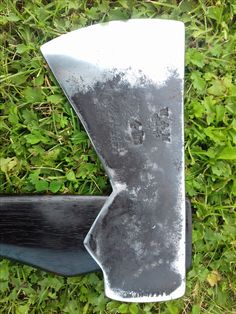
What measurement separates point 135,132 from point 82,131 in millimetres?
213

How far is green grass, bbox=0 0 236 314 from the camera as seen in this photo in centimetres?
183

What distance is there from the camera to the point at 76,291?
1.88 m

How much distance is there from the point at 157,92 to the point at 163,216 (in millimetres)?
380

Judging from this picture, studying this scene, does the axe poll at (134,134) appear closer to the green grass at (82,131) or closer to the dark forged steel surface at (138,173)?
the dark forged steel surface at (138,173)

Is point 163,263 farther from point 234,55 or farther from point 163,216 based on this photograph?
point 234,55

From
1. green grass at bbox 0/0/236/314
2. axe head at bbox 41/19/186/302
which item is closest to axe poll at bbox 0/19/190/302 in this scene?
axe head at bbox 41/19/186/302

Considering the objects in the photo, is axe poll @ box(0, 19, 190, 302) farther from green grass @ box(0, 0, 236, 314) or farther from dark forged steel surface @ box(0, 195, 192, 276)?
green grass @ box(0, 0, 236, 314)

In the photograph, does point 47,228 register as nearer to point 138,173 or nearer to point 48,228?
point 48,228

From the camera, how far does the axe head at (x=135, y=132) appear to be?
1.69m

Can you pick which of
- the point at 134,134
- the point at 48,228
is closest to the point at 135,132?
the point at 134,134

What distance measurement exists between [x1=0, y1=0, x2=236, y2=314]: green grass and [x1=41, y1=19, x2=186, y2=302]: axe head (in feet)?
0.40

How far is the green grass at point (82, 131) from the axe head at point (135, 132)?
12 cm

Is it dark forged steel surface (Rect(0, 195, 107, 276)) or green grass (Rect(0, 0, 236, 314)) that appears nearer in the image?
dark forged steel surface (Rect(0, 195, 107, 276))

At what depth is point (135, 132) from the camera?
5.58ft
